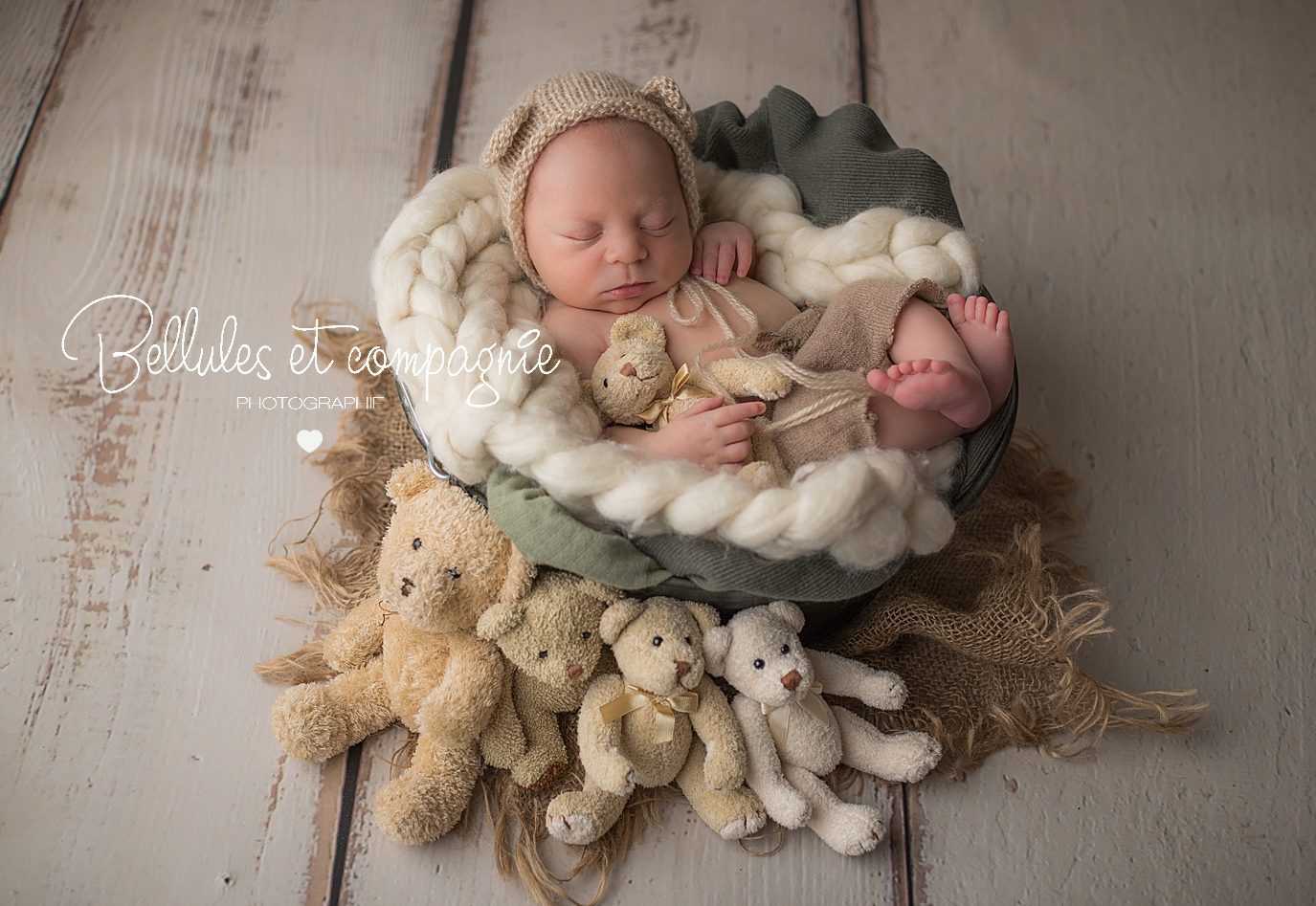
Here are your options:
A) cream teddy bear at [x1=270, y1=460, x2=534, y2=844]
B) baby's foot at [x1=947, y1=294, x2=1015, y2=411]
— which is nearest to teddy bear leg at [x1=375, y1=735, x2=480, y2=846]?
cream teddy bear at [x1=270, y1=460, x2=534, y2=844]

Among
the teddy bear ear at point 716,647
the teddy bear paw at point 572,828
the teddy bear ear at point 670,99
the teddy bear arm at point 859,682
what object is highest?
the teddy bear ear at point 670,99

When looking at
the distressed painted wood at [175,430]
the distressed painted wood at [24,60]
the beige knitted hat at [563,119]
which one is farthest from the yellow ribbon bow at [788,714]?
the distressed painted wood at [24,60]

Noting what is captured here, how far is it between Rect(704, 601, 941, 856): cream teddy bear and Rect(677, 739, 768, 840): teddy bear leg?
0.06 feet

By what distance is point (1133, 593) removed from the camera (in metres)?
1.46

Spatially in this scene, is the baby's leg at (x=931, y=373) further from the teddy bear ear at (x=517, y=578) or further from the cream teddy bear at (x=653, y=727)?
the teddy bear ear at (x=517, y=578)

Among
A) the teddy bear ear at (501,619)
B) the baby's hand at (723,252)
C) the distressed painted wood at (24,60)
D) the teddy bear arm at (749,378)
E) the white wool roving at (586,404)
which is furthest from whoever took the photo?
the distressed painted wood at (24,60)

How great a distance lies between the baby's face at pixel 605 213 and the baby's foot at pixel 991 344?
0.39 meters

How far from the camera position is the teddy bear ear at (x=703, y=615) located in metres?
1.21

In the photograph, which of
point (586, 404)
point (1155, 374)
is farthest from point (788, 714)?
point (1155, 374)

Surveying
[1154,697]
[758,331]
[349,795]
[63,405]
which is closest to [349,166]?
[63,405]

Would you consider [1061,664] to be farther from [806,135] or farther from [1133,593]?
[806,135]

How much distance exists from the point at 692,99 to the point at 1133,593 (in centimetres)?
116

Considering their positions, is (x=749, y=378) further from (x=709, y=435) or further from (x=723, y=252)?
(x=723, y=252)

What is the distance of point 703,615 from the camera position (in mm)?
1208
